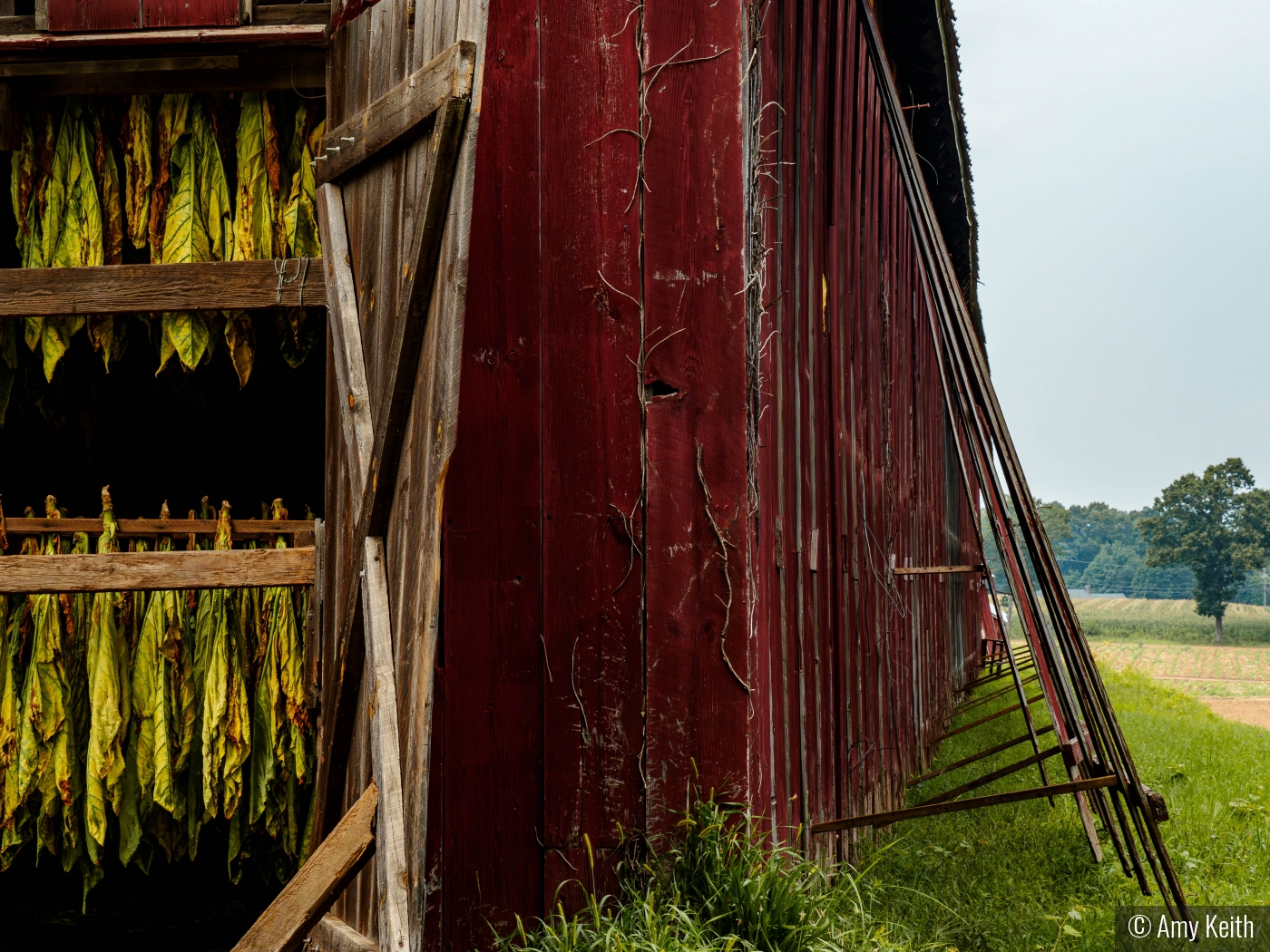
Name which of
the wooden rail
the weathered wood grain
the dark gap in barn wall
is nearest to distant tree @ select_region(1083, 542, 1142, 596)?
the dark gap in barn wall

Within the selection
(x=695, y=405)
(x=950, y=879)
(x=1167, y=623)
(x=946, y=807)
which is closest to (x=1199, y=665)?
(x=1167, y=623)

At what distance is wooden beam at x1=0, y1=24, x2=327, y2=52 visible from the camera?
149 inches

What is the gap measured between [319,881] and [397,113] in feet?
6.82

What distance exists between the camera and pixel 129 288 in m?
3.99

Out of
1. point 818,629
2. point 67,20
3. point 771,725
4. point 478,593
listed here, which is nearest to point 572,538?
point 478,593

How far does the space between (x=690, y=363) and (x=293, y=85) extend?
77.4 inches

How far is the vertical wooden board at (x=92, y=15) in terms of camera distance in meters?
3.82

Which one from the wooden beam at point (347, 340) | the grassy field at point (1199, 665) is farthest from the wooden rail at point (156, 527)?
the grassy field at point (1199, 665)

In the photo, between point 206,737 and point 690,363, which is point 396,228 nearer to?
point 690,363

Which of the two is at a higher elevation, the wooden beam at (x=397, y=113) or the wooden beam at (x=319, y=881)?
the wooden beam at (x=397, y=113)

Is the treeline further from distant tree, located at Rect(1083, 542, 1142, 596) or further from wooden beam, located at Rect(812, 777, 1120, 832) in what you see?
wooden beam, located at Rect(812, 777, 1120, 832)

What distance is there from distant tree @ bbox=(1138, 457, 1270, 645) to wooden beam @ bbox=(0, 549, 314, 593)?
289 feet

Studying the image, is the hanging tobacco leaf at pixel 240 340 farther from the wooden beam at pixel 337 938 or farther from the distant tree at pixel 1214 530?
the distant tree at pixel 1214 530

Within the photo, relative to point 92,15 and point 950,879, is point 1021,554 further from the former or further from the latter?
point 92,15
